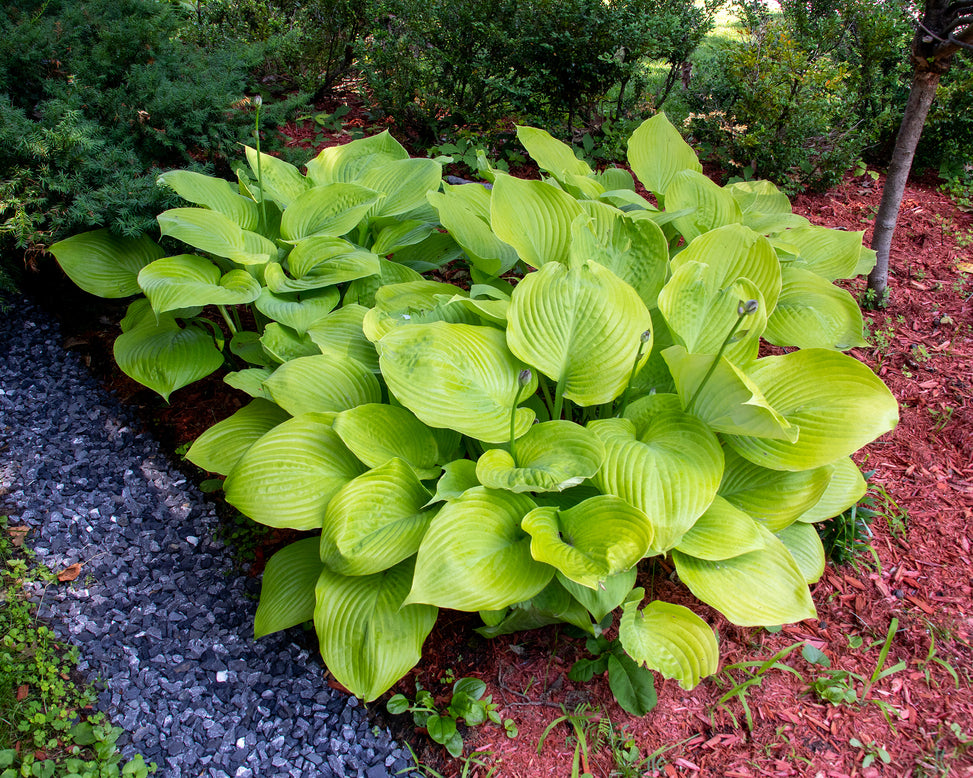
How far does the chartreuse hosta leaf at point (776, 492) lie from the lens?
1979 millimetres

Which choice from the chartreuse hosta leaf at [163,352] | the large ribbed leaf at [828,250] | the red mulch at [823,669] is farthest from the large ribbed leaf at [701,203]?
the chartreuse hosta leaf at [163,352]

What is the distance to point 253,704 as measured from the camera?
196 cm

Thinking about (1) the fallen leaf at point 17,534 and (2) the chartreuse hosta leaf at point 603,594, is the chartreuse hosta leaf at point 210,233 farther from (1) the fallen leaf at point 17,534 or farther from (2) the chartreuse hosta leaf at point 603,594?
(2) the chartreuse hosta leaf at point 603,594

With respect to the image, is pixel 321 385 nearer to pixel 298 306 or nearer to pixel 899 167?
pixel 298 306

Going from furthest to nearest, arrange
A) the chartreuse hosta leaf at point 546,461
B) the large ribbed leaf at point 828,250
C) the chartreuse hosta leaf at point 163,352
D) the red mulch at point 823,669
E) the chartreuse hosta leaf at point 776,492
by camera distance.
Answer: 1. the large ribbed leaf at point 828,250
2. the chartreuse hosta leaf at point 163,352
3. the chartreuse hosta leaf at point 776,492
4. the red mulch at point 823,669
5. the chartreuse hosta leaf at point 546,461

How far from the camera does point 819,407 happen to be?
1899 mm

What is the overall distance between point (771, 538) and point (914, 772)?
737mm

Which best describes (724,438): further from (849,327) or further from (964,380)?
(964,380)

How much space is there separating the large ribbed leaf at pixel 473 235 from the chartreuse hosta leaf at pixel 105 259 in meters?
1.25

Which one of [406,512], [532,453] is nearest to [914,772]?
[532,453]

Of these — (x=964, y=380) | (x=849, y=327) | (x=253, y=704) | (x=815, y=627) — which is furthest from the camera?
(x=964, y=380)

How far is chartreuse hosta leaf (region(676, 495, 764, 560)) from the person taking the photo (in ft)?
5.96

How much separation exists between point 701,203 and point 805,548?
1376 mm

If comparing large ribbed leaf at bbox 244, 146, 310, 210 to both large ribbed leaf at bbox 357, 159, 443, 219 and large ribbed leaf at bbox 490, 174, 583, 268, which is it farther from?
large ribbed leaf at bbox 490, 174, 583, 268
